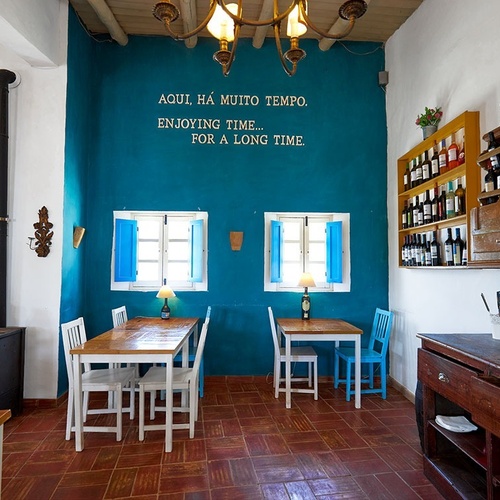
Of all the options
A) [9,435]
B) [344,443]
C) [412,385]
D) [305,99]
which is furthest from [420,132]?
[9,435]

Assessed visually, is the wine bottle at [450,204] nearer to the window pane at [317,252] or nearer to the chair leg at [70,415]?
the window pane at [317,252]

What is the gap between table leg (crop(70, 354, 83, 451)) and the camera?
286 cm

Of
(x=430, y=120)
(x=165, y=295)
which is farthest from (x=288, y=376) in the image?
(x=430, y=120)

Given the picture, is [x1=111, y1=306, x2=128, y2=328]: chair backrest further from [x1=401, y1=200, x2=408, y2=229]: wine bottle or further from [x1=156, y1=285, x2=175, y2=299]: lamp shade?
[x1=401, y1=200, x2=408, y2=229]: wine bottle

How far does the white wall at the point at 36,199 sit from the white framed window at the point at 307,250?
233 centimetres

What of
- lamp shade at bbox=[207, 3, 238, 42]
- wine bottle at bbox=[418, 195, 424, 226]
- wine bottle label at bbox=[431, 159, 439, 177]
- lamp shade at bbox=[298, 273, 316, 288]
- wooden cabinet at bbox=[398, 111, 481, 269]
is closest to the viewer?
lamp shade at bbox=[207, 3, 238, 42]

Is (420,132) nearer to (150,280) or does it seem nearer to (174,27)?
(174,27)

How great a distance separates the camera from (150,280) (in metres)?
4.71

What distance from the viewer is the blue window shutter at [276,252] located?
4.61 meters

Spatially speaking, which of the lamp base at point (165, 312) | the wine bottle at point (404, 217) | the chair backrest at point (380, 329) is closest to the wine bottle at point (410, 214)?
the wine bottle at point (404, 217)

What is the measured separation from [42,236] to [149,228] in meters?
1.26

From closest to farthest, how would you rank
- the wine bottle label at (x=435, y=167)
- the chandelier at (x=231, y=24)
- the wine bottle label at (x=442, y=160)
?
the chandelier at (x=231, y=24), the wine bottle label at (x=442, y=160), the wine bottle label at (x=435, y=167)

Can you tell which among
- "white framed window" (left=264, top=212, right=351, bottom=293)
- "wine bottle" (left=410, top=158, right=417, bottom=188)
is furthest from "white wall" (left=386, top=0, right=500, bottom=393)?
"white framed window" (left=264, top=212, right=351, bottom=293)

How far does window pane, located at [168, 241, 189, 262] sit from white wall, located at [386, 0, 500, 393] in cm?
251
